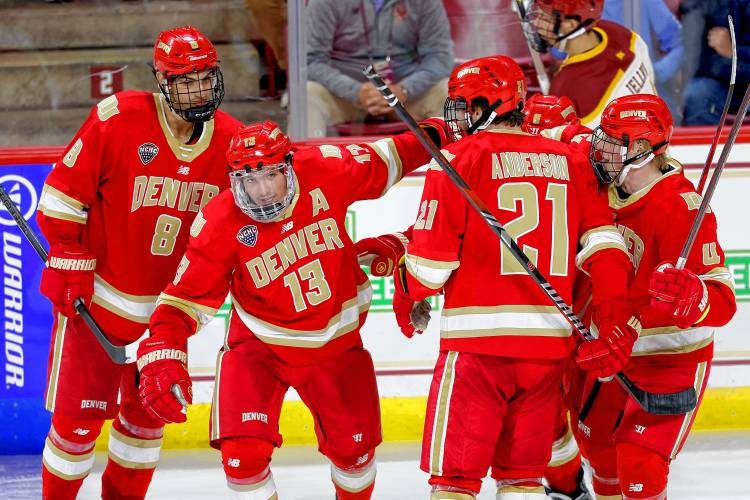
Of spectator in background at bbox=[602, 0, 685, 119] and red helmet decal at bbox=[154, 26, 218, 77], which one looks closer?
red helmet decal at bbox=[154, 26, 218, 77]

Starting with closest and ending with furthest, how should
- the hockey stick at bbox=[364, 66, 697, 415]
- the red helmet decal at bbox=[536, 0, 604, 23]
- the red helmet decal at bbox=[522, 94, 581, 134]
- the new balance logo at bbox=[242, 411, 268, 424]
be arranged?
the hockey stick at bbox=[364, 66, 697, 415]
the new balance logo at bbox=[242, 411, 268, 424]
the red helmet decal at bbox=[522, 94, 581, 134]
the red helmet decal at bbox=[536, 0, 604, 23]

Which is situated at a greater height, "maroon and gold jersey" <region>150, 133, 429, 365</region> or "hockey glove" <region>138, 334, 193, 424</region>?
"maroon and gold jersey" <region>150, 133, 429, 365</region>

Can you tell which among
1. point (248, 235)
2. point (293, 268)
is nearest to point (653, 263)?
point (293, 268)

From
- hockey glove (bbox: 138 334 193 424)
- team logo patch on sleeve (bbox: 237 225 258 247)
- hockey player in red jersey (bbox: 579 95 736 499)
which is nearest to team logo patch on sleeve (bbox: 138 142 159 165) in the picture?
team logo patch on sleeve (bbox: 237 225 258 247)

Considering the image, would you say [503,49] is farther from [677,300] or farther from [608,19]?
[677,300]

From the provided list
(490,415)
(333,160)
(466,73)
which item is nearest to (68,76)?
(333,160)

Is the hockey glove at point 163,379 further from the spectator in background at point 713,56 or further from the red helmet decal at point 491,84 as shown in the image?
the spectator in background at point 713,56

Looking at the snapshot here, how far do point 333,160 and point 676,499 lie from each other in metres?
1.61

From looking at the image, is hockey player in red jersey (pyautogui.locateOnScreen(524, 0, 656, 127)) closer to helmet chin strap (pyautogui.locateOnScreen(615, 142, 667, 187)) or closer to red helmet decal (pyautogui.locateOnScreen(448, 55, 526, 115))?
helmet chin strap (pyautogui.locateOnScreen(615, 142, 667, 187))

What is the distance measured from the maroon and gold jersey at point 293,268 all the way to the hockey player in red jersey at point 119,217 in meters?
0.28

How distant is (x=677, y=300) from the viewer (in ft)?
8.92

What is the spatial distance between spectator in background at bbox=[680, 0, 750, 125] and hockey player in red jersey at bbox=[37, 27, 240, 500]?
6.79 ft

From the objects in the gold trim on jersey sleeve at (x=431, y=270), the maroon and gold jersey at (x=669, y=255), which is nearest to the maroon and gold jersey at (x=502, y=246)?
the gold trim on jersey sleeve at (x=431, y=270)

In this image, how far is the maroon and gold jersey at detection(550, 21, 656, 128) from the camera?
416cm
